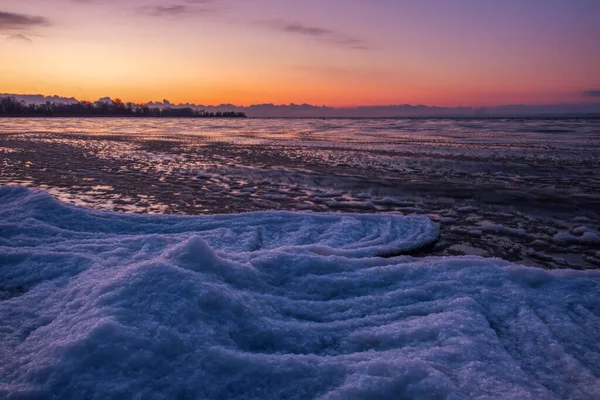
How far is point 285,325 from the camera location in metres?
3.37

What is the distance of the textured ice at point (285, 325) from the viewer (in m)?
2.55

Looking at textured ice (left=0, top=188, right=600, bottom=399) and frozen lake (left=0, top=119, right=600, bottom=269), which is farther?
frozen lake (left=0, top=119, right=600, bottom=269)

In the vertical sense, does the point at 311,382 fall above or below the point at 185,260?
below

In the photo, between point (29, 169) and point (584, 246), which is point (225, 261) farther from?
point (29, 169)

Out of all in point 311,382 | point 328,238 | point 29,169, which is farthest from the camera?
point 29,169

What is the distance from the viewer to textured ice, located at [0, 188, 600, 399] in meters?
2.55

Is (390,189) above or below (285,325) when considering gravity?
above

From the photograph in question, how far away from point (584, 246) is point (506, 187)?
506 centimetres

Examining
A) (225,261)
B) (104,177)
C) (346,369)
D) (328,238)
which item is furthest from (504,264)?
(104,177)

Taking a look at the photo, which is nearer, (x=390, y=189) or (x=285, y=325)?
(x=285, y=325)

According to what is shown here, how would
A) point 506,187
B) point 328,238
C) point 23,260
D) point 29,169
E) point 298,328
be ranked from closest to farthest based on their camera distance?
point 298,328
point 23,260
point 328,238
point 506,187
point 29,169

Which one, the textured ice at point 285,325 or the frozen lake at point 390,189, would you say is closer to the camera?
the textured ice at point 285,325

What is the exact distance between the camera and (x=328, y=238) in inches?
240

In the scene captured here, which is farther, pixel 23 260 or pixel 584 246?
pixel 584 246
